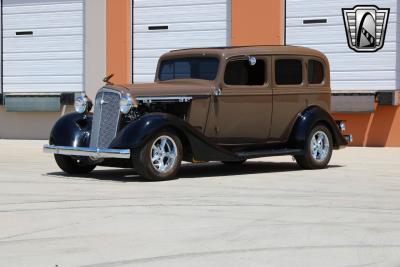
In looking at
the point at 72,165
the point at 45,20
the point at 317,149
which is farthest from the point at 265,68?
the point at 45,20

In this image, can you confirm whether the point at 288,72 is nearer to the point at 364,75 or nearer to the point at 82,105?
the point at 82,105

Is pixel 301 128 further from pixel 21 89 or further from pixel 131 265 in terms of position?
pixel 21 89

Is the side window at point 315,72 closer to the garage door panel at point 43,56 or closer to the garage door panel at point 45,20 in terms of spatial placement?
the garage door panel at point 43,56

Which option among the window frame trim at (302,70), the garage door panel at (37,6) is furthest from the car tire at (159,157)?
the garage door panel at (37,6)

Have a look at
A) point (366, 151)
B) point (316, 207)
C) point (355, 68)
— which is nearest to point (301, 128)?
point (316, 207)

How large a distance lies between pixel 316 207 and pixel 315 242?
188cm

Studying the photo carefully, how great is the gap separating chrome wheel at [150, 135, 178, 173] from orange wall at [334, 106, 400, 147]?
8463 mm

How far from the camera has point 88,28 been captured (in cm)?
2039

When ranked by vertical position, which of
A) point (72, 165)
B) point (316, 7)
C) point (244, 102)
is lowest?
point (72, 165)

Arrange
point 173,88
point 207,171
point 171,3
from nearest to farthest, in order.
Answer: point 173,88 < point 207,171 < point 171,3

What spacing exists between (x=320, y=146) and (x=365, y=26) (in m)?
6.56

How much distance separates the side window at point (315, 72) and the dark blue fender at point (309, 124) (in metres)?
0.51

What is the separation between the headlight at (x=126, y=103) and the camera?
33.2ft

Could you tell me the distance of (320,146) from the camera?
1218 centimetres
